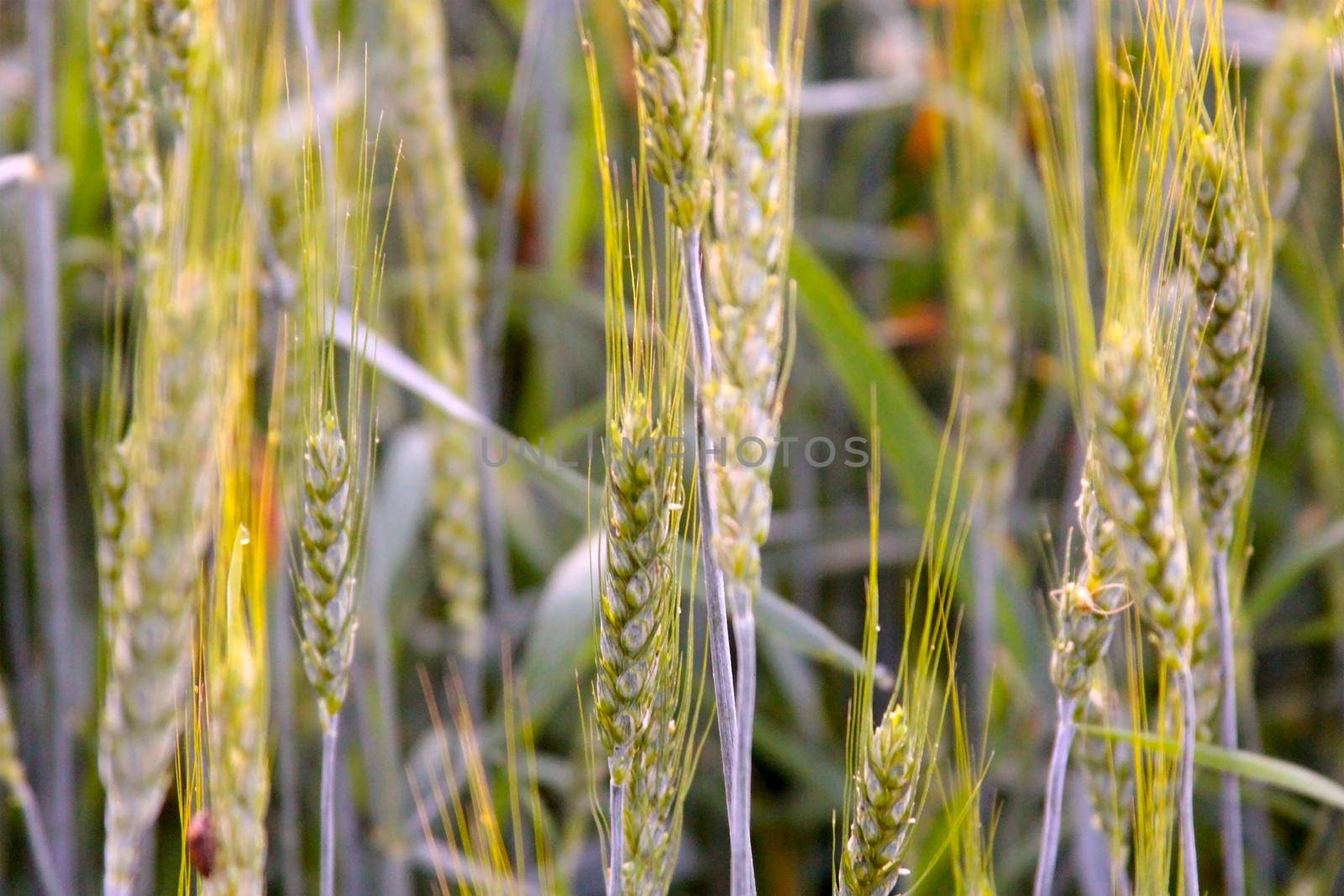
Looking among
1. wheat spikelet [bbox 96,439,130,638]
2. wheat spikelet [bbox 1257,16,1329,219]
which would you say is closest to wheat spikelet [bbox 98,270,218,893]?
wheat spikelet [bbox 96,439,130,638]

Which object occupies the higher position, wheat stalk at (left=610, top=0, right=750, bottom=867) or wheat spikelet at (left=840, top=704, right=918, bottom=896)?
wheat stalk at (left=610, top=0, right=750, bottom=867)

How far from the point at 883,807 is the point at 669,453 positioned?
25 centimetres

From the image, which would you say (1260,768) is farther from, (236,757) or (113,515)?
(113,515)

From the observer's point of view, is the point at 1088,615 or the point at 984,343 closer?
the point at 1088,615

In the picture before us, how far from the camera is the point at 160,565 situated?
1.99 ft

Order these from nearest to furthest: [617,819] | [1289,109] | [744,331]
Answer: [744,331] < [617,819] < [1289,109]

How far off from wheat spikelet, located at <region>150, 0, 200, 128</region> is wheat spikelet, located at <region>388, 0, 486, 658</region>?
38 centimetres

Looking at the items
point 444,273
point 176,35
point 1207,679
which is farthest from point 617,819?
point 444,273

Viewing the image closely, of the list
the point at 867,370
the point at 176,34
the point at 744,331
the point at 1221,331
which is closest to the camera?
the point at 744,331

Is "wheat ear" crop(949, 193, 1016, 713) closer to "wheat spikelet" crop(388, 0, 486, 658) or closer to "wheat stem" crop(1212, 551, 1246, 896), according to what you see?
"wheat stem" crop(1212, 551, 1246, 896)

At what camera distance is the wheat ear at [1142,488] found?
64 centimetres

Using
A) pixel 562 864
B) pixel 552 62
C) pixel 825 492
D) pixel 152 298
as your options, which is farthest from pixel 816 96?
pixel 152 298

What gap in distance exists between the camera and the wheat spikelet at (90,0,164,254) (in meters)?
0.98

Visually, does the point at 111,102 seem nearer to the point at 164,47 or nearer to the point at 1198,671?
the point at 164,47
